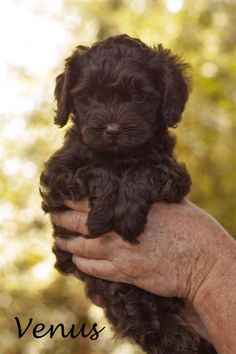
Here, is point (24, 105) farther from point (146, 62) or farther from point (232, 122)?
point (146, 62)

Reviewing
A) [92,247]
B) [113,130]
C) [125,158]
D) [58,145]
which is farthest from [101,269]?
[58,145]

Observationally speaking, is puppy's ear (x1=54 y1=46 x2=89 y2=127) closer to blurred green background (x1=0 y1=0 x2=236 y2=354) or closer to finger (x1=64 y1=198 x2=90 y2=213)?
finger (x1=64 y1=198 x2=90 y2=213)

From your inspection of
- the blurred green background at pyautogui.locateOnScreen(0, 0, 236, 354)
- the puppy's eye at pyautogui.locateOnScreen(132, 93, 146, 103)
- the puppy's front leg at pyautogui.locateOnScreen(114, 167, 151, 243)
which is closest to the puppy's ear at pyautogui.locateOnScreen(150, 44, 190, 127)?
the puppy's eye at pyautogui.locateOnScreen(132, 93, 146, 103)

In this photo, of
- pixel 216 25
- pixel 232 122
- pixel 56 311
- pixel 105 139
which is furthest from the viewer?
pixel 216 25

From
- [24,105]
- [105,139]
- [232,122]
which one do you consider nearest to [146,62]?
[105,139]

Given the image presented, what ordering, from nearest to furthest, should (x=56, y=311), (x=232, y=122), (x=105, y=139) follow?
(x=105, y=139) < (x=232, y=122) < (x=56, y=311)

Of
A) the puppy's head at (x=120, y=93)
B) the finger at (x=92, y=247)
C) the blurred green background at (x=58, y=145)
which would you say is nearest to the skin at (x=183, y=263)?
the finger at (x=92, y=247)

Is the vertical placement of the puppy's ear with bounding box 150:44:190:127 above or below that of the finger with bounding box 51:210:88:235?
above

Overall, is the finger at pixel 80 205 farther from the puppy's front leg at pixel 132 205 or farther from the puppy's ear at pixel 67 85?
the puppy's ear at pixel 67 85
